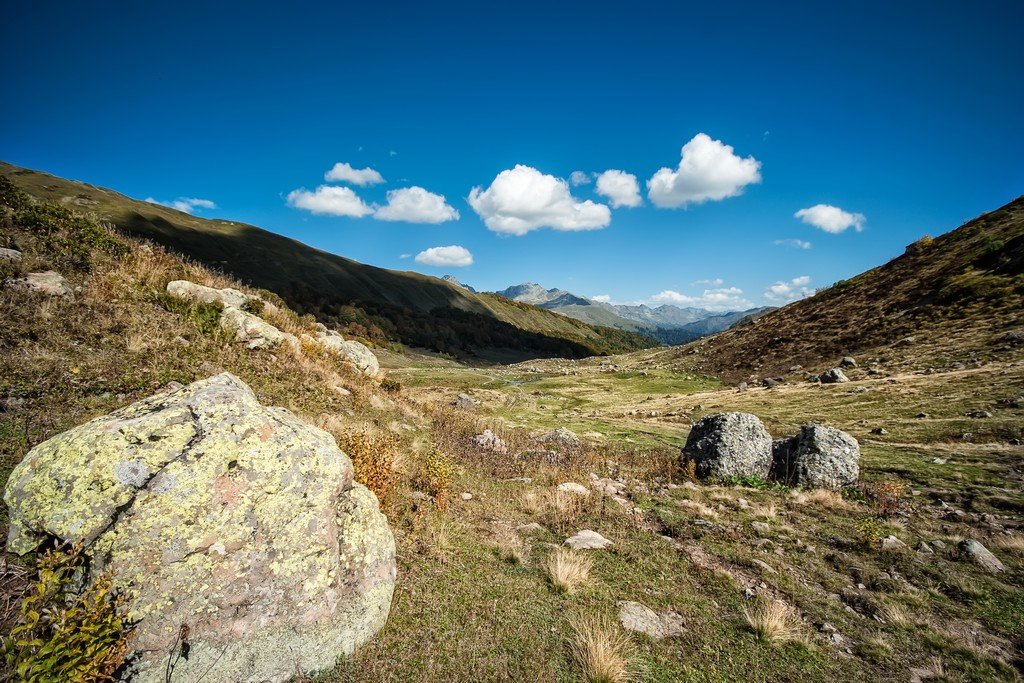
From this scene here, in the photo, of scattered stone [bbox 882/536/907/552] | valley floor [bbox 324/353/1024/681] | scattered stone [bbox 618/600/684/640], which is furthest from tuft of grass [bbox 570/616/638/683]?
scattered stone [bbox 882/536/907/552]

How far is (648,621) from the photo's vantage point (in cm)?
670

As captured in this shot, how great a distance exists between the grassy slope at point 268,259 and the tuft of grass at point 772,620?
79.4 m

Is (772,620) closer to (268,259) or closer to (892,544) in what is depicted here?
(892,544)

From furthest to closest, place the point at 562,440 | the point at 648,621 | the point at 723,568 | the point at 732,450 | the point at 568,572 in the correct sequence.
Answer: the point at 562,440
the point at 732,450
the point at 723,568
the point at 568,572
the point at 648,621

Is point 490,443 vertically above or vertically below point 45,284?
below

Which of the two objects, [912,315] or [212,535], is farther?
[912,315]

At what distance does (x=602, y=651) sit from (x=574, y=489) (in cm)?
698

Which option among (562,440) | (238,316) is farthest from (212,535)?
(562,440)

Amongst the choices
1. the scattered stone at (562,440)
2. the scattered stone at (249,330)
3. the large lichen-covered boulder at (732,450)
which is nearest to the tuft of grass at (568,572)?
the large lichen-covered boulder at (732,450)

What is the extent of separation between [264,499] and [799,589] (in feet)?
32.8

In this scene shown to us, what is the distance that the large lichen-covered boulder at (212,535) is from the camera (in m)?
4.45

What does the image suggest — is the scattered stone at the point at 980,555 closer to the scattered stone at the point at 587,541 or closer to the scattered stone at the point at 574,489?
the scattered stone at the point at 587,541

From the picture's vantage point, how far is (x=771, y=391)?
35562mm

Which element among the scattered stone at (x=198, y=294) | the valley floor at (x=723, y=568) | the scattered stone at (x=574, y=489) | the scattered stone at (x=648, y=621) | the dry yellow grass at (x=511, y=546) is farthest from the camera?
the scattered stone at (x=198, y=294)
